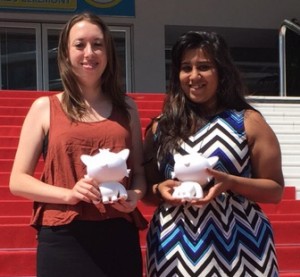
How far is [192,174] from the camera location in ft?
9.02

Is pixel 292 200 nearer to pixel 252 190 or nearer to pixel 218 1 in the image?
pixel 252 190

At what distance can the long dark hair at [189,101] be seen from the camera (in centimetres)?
294

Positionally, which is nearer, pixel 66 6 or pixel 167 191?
pixel 167 191

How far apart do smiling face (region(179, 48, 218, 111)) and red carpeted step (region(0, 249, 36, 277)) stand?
7.94 ft

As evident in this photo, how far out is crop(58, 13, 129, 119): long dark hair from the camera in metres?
2.85

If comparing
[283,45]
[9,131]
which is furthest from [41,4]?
[9,131]

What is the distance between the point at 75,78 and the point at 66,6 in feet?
37.0

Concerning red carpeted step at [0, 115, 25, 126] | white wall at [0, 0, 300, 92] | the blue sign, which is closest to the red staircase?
red carpeted step at [0, 115, 25, 126]

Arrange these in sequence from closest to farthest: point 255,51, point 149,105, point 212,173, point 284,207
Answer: point 212,173 → point 284,207 → point 149,105 → point 255,51

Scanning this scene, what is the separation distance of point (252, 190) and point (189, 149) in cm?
29

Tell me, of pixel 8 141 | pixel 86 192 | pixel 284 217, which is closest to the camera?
pixel 86 192

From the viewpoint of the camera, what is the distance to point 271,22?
15.2 m

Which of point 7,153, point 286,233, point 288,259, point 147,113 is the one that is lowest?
point 288,259

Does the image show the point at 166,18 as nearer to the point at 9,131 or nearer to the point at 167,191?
the point at 9,131
